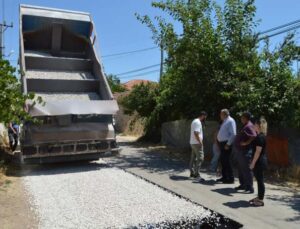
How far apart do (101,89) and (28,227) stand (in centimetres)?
620

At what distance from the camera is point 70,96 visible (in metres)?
11.3

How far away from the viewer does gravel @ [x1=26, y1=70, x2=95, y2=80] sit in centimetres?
1127

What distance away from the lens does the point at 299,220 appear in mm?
6375

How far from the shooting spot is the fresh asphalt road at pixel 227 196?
21.1ft

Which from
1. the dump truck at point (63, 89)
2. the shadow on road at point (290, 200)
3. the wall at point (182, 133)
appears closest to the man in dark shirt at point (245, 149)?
the shadow on road at point (290, 200)

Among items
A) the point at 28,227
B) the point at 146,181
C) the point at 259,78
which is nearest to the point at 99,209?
the point at 28,227

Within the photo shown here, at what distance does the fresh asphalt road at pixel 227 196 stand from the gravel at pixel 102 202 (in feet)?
1.37

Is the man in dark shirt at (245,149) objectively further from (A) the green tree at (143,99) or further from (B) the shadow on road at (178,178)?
(A) the green tree at (143,99)

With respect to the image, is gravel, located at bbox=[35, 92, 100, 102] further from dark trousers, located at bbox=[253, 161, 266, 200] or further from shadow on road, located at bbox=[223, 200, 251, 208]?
dark trousers, located at bbox=[253, 161, 266, 200]

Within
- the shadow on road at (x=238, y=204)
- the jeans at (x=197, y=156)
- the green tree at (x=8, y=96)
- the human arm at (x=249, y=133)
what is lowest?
the shadow on road at (x=238, y=204)

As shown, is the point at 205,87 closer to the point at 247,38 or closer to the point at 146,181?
the point at 247,38

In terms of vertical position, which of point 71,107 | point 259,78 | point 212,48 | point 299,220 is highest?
point 212,48

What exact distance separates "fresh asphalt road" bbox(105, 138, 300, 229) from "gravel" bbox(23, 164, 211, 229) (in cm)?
42

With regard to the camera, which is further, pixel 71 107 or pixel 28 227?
pixel 71 107
